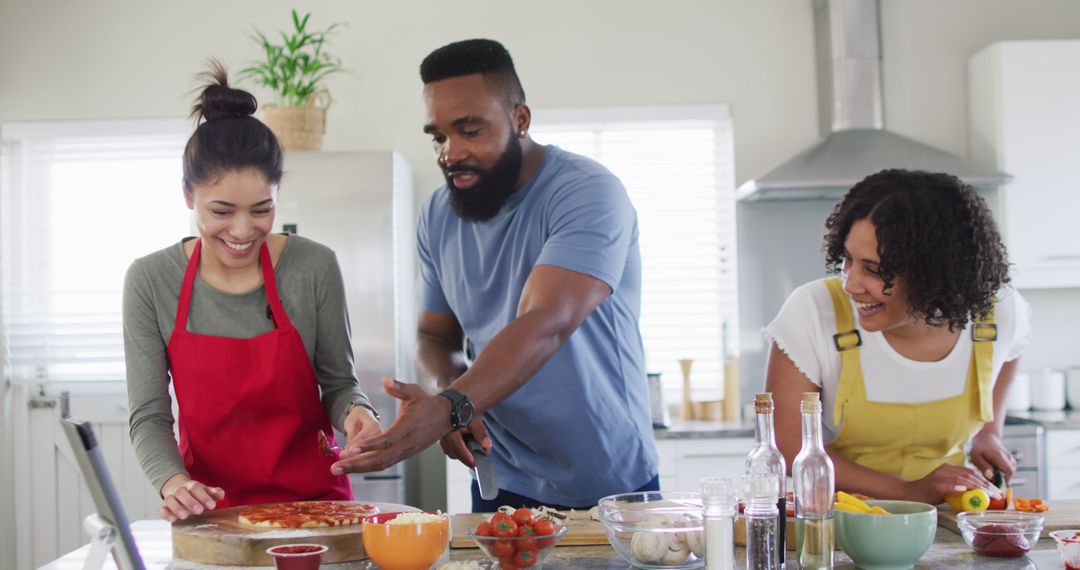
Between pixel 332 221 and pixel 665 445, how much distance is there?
1.49 meters

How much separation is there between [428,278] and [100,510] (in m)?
1.18

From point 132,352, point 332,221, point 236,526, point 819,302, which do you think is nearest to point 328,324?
point 132,352

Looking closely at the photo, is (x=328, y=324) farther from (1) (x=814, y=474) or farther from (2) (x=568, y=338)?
(1) (x=814, y=474)

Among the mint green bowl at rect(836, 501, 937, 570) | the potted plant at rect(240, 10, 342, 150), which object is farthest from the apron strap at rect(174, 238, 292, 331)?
the potted plant at rect(240, 10, 342, 150)

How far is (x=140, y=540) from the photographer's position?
5.74 feet

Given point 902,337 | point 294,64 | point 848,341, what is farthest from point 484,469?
point 294,64

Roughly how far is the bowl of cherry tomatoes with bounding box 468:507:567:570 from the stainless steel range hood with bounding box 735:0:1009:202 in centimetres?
265

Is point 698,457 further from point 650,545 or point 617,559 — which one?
point 650,545

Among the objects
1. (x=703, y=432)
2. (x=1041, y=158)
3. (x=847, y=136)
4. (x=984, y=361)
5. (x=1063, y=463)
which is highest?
(x=847, y=136)

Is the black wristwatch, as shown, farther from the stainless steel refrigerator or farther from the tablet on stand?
the stainless steel refrigerator

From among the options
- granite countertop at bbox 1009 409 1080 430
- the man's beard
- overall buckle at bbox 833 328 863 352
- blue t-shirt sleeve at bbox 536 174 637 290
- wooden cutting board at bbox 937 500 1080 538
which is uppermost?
the man's beard

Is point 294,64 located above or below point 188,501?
above

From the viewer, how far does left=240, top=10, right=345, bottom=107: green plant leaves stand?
12.8ft

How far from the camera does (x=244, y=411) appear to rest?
6.27ft
